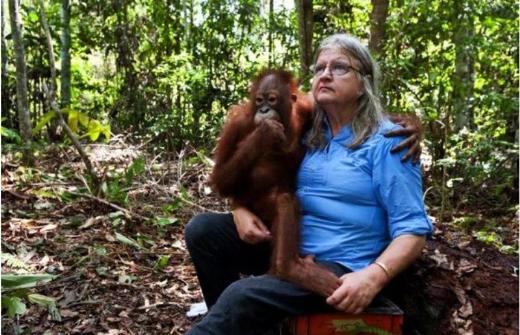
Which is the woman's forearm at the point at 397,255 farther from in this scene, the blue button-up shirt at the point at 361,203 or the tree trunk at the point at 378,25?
the tree trunk at the point at 378,25

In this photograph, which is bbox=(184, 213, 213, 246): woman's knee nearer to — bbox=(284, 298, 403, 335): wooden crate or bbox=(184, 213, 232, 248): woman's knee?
bbox=(184, 213, 232, 248): woman's knee

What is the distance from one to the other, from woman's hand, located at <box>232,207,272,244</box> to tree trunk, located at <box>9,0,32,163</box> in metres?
3.37

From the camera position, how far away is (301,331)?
184 cm

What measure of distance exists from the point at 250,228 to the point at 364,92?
65 cm

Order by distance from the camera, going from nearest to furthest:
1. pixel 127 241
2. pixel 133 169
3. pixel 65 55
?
pixel 127 241 < pixel 133 169 < pixel 65 55

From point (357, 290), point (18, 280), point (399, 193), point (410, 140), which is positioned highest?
point (410, 140)

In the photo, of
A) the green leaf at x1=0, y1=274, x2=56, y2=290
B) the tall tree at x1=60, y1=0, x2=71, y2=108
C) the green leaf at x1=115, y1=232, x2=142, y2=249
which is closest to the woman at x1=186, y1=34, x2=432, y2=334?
the green leaf at x1=0, y1=274, x2=56, y2=290

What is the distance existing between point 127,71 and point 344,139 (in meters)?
6.02

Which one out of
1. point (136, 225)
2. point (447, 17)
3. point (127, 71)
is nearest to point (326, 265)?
point (136, 225)

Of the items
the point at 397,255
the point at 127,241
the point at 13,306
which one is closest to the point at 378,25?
the point at 127,241

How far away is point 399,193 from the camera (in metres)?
1.86

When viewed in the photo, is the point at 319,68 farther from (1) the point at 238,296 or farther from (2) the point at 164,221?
(2) the point at 164,221

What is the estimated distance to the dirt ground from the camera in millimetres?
2123

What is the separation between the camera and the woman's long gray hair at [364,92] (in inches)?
81.1
